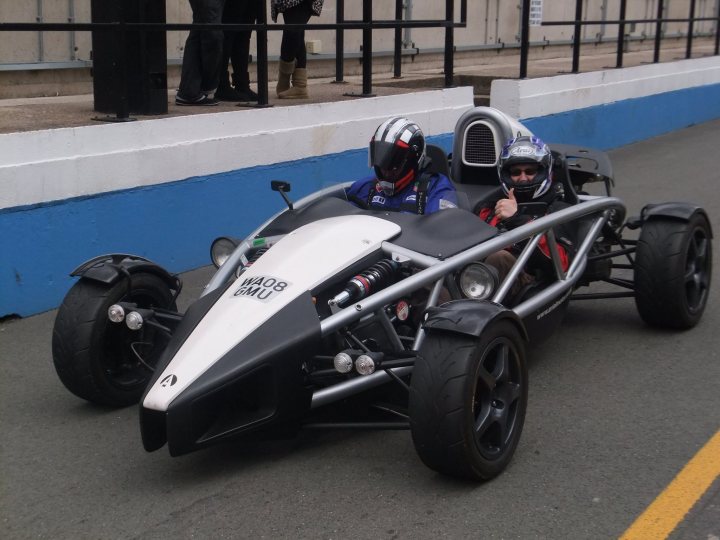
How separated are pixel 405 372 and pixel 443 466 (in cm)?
49

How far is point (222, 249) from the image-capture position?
5152 mm

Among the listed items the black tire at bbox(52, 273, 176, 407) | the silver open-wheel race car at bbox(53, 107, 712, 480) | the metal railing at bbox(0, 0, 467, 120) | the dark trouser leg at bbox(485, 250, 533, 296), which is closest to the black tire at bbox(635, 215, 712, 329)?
the silver open-wheel race car at bbox(53, 107, 712, 480)

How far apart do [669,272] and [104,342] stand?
3.01m

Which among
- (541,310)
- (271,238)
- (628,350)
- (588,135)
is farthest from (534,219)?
(588,135)

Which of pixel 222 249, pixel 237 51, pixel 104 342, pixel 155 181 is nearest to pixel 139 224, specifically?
pixel 155 181

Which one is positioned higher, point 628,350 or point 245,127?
point 245,127

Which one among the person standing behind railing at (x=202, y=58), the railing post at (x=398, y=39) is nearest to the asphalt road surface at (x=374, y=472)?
the person standing behind railing at (x=202, y=58)

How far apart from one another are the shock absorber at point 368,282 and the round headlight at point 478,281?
1.00 feet

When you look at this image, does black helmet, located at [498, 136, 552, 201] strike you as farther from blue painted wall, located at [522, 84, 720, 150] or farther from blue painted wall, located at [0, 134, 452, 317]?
blue painted wall, located at [522, 84, 720, 150]

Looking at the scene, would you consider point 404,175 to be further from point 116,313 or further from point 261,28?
point 261,28

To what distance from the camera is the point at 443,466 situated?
12.8 ft

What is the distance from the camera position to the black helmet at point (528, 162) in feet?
18.2

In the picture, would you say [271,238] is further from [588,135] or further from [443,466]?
[588,135]

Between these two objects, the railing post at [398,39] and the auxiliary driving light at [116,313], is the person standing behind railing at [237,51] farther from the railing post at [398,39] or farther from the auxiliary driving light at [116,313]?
the auxiliary driving light at [116,313]
